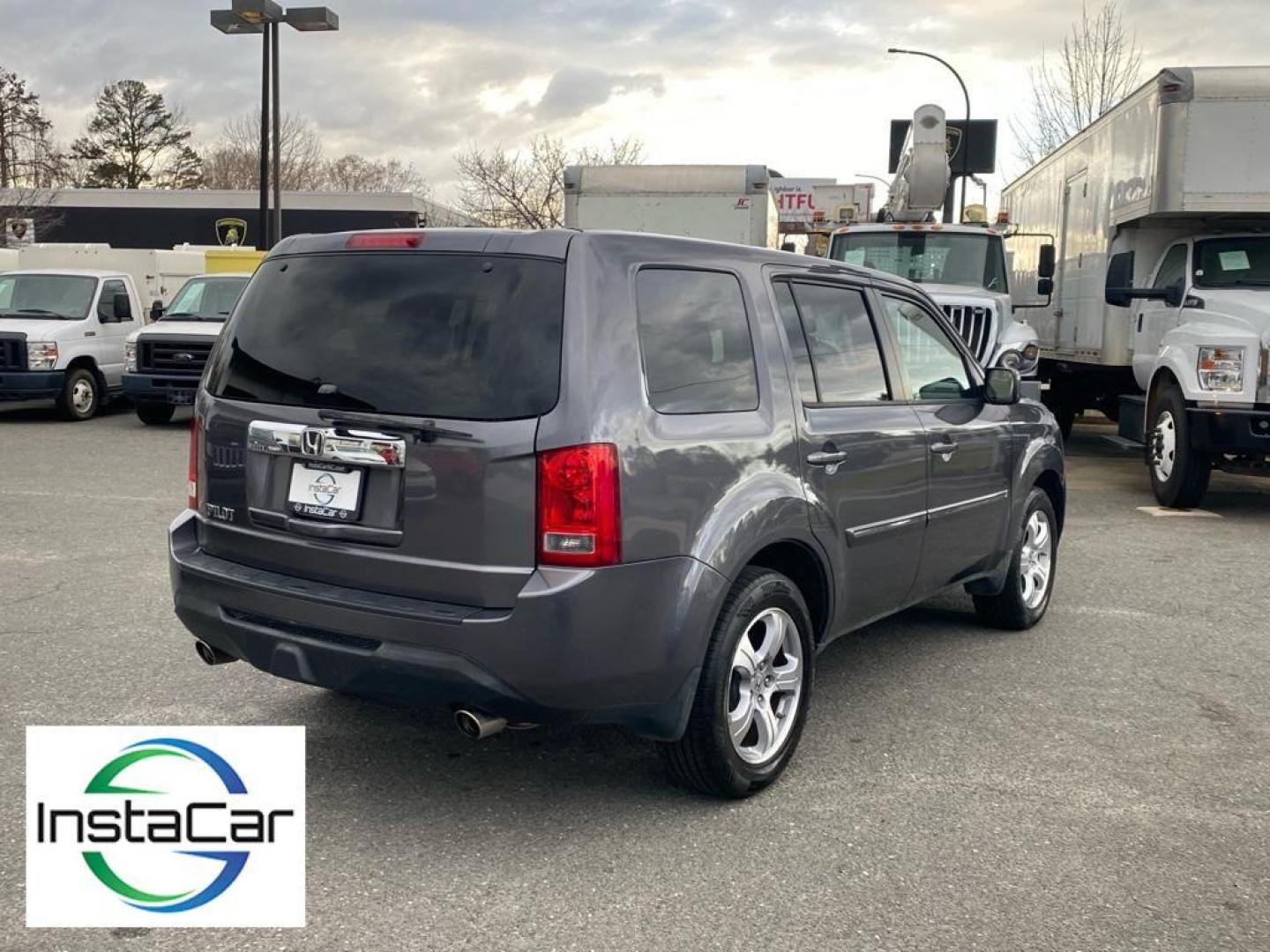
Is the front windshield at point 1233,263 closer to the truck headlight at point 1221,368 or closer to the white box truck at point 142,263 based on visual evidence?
the truck headlight at point 1221,368

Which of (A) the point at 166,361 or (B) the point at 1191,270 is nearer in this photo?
(B) the point at 1191,270

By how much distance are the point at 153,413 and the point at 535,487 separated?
13.5 m

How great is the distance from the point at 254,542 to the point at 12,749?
4.30 feet

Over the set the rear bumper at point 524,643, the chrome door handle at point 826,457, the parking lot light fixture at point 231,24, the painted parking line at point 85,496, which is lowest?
the painted parking line at point 85,496

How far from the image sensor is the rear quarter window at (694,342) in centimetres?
380

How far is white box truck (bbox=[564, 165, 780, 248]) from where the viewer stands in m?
15.5

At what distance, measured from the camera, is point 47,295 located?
53.3 feet

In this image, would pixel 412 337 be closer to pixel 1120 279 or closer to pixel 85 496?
pixel 85 496

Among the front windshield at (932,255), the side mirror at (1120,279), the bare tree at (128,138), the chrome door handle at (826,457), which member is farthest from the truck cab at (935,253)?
the bare tree at (128,138)

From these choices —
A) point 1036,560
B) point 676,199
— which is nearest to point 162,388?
point 676,199

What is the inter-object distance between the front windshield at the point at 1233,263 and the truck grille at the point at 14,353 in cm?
1315

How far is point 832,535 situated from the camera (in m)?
4.43

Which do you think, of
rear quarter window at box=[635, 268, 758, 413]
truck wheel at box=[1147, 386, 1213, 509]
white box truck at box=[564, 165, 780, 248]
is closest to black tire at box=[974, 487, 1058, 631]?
rear quarter window at box=[635, 268, 758, 413]

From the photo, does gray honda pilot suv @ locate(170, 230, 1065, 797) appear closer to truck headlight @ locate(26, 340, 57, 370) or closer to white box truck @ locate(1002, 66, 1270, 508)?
white box truck @ locate(1002, 66, 1270, 508)
